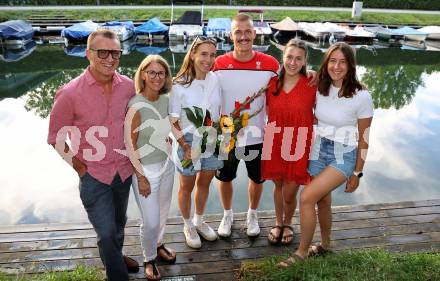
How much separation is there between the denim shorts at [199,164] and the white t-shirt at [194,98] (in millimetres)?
156

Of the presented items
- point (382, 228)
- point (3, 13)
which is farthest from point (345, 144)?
point (3, 13)

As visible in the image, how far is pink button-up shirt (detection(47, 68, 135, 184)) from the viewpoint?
244 cm

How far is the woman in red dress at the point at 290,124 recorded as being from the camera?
3.07 meters

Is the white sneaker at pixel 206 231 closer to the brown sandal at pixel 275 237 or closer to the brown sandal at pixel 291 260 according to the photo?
the brown sandal at pixel 275 237

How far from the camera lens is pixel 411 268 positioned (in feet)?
9.69

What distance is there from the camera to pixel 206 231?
3.64m

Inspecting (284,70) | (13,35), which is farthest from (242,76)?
(13,35)

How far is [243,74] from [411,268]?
2.03 meters

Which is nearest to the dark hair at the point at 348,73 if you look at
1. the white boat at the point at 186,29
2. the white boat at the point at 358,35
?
the white boat at the point at 186,29

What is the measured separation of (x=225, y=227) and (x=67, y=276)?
1458 millimetres

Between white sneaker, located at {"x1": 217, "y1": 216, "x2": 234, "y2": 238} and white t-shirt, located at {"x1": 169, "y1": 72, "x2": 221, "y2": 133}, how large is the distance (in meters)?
1.11

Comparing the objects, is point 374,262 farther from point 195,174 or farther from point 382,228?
point 195,174

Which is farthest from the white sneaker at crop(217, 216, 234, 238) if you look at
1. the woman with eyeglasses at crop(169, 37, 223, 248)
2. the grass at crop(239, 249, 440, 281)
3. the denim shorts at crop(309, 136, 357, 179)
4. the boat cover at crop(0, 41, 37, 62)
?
the boat cover at crop(0, 41, 37, 62)

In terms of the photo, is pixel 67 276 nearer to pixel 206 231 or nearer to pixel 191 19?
pixel 206 231
